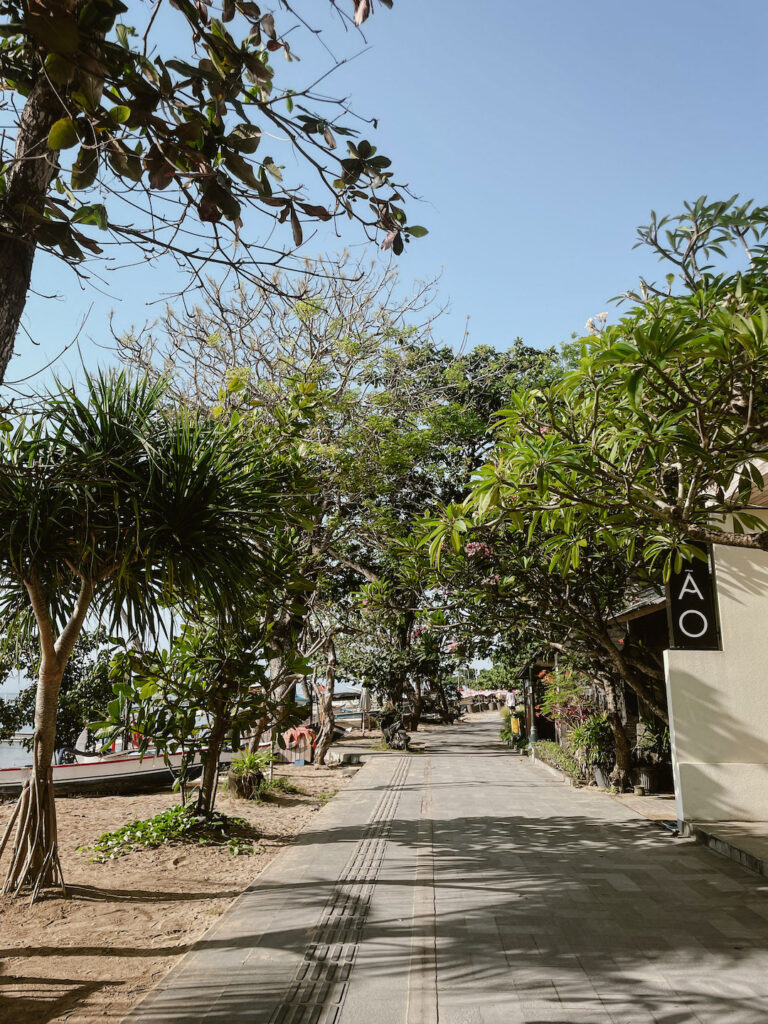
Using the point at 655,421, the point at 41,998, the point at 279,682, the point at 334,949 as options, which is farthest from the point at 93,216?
the point at 279,682

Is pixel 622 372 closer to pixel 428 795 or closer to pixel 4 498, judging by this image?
pixel 4 498

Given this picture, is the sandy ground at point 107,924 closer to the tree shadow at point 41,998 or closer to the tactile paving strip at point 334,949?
the tree shadow at point 41,998

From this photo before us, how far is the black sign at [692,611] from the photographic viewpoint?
25.6 feet

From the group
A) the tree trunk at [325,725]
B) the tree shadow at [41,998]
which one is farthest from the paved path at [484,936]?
the tree trunk at [325,725]

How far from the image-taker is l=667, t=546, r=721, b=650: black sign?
25.6ft

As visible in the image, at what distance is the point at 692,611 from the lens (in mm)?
7824

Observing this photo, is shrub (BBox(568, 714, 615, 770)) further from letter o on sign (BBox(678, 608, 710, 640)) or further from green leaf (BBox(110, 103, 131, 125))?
green leaf (BBox(110, 103, 131, 125))

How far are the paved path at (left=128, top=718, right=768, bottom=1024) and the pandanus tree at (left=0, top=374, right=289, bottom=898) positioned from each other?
183 centimetres

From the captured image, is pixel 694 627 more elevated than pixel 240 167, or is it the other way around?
pixel 240 167

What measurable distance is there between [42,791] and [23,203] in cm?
385

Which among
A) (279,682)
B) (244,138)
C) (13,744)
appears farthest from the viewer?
(13,744)

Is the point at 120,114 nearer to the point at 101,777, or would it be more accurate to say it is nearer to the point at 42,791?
the point at 42,791

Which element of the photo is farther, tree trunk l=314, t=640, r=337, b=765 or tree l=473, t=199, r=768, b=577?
tree trunk l=314, t=640, r=337, b=765

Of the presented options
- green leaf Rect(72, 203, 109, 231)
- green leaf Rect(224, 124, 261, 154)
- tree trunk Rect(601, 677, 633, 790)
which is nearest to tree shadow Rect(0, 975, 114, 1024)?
green leaf Rect(72, 203, 109, 231)
